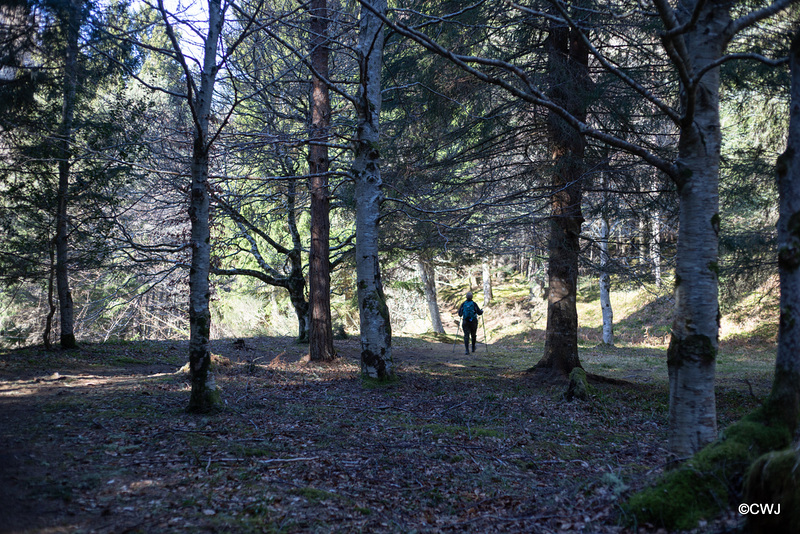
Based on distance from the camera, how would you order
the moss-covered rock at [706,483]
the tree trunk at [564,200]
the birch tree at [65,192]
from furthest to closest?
the birch tree at [65,192] < the tree trunk at [564,200] < the moss-covered rock at [706,483]

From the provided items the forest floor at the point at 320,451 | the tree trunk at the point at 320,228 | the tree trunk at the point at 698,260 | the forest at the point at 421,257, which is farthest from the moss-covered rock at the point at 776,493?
the tree trunk at the point at 320,228

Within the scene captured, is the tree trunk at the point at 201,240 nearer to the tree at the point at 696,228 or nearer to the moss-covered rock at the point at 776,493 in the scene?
the tree at the point at 696,228

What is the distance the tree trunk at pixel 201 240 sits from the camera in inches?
249

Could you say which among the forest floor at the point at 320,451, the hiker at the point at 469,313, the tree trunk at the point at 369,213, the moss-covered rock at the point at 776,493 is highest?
the tree trunk at the point at 369,213

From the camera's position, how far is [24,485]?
368cm

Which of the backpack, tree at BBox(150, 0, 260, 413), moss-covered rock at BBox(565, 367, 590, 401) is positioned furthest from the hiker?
tree at BBox(150, 0, 260, 413)

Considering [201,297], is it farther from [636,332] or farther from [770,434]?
[636,332]

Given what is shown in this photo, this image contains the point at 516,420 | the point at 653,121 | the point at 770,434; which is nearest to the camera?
the point at 770,434

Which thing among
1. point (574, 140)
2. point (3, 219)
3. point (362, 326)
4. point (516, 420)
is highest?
point (574, 140)

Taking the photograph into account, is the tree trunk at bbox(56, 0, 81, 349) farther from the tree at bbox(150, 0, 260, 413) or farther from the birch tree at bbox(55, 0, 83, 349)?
the tree at bbox(150, 0, 260, 413)

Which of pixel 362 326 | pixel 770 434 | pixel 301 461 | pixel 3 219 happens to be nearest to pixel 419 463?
pixel 301 461

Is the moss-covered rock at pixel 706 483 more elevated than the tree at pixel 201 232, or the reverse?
the tree at pixel 201 232

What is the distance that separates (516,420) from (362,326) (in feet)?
10.8

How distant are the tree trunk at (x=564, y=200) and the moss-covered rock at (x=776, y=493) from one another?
6.66m
